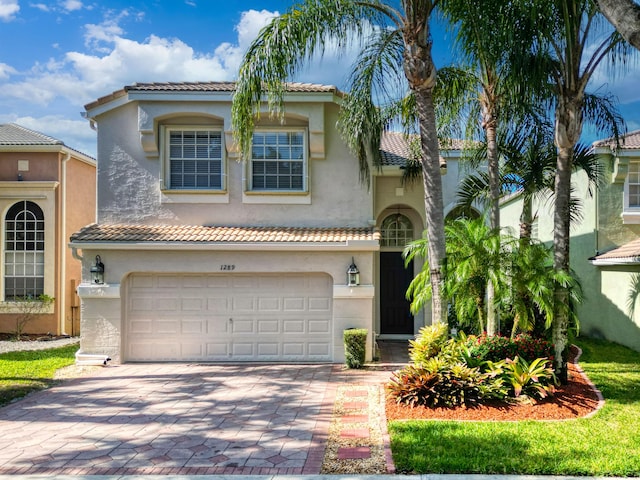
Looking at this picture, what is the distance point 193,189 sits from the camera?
14078 mm

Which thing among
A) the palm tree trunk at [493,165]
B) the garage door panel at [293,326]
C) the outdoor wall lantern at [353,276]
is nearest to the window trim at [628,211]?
the palm tree trunk at [493,165]

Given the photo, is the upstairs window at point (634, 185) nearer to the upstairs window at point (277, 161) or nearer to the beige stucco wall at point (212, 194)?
the beige stucco wall at point (212, 194)

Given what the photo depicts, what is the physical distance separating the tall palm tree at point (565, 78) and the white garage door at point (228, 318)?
5.61 metres

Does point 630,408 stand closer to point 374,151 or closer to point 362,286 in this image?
point 362,286

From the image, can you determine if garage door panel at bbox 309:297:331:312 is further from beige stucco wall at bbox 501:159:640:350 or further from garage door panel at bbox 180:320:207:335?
beige stucco wall at bbox 501:159:640:350

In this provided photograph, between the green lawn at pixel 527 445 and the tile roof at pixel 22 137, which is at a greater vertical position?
the tile roof at pixel 22 137

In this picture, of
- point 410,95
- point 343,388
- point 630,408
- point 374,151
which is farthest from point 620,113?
point 343,388

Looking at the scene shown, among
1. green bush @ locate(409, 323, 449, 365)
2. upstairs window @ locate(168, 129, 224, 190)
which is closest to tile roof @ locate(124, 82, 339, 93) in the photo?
upstairs window @ locate(168, 129, 224, 190)

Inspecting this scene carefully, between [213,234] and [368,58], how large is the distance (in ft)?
19.1

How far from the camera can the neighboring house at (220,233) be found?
13.1 metres

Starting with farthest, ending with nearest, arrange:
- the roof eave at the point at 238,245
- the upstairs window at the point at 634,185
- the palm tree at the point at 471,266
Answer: the upstairs window at the point at 634,185, the roof eave at the point at 238,245, the palm tree at the point at 471,266

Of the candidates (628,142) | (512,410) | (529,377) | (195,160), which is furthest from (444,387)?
(628,142)

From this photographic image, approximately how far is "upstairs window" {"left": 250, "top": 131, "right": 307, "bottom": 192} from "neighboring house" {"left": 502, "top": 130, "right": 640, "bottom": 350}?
844 centimetres

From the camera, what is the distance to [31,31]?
13430 mm
